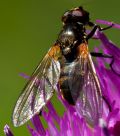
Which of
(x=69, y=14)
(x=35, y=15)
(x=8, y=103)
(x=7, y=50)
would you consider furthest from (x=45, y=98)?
(x=35, y=15)

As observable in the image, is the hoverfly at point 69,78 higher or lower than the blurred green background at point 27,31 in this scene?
higher

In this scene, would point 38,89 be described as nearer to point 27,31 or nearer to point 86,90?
point 86,90

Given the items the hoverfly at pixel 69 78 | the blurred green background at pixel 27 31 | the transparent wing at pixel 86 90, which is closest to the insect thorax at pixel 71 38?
the hoverfly at pixel 69 78

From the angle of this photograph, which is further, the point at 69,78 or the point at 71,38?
the point at 71,38

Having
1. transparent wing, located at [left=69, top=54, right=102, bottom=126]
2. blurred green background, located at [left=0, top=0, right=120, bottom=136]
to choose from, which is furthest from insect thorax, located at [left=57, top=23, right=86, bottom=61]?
blurred green background, located at [left=0, top=0, right=120, bottom=136]

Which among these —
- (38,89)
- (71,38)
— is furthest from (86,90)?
(71,38)

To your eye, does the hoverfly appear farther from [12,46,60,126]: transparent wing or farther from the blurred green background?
the blurred green background

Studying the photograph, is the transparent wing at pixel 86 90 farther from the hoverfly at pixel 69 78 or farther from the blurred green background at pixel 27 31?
the blurred green background at pixel 27 31
